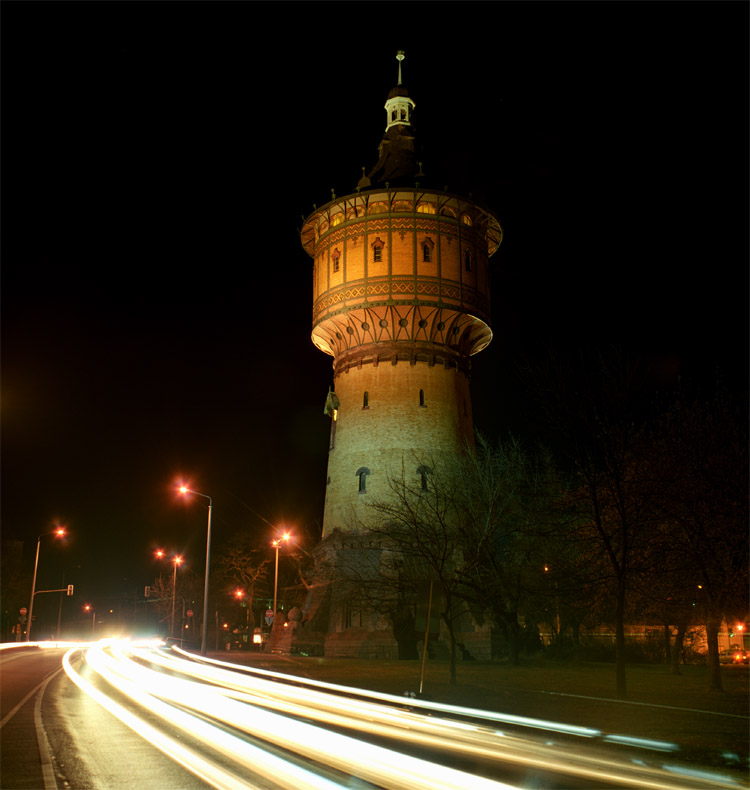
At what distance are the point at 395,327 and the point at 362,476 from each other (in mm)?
7832

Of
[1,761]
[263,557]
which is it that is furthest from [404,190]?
[263,557]

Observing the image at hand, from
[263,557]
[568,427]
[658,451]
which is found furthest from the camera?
[263,557]

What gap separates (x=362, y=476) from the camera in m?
40.1

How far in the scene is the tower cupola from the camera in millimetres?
48031

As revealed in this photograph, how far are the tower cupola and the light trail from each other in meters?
39.3

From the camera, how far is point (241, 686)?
59.0ft

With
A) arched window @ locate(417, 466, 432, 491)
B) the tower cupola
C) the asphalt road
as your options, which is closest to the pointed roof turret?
the tower cupola

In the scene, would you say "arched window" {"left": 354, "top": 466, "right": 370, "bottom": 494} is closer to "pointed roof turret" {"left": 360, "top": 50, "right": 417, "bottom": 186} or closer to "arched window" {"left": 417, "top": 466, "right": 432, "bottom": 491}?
"arched window" {"left": 417, "top": 466, "right": 432, "bottom": 491}

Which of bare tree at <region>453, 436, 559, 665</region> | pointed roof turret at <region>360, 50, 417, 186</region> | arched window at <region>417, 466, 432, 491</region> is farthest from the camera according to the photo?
pointed roof turret at <region>360, 50, 417, 186</region>

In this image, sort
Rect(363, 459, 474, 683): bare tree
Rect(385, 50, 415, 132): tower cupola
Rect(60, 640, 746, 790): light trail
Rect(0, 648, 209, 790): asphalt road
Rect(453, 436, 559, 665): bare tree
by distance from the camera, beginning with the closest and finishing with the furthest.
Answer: Rect(60, 640, 746, 790): light trail → Rect(0, 648, 209, 790): asphalt road → Rect(453, 436, 559, 665): bare tree → Rect(363, 459, 474, 683): bare tree → Rect(385, 50, 415, 132): tower cupola

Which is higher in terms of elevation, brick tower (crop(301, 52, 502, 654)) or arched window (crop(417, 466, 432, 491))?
brick tower (crop(301, 52, 502, 654))

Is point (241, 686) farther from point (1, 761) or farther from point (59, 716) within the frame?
point (1, 761)

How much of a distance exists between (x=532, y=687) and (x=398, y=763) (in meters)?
16.1

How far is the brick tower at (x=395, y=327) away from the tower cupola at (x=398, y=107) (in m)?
6.88
